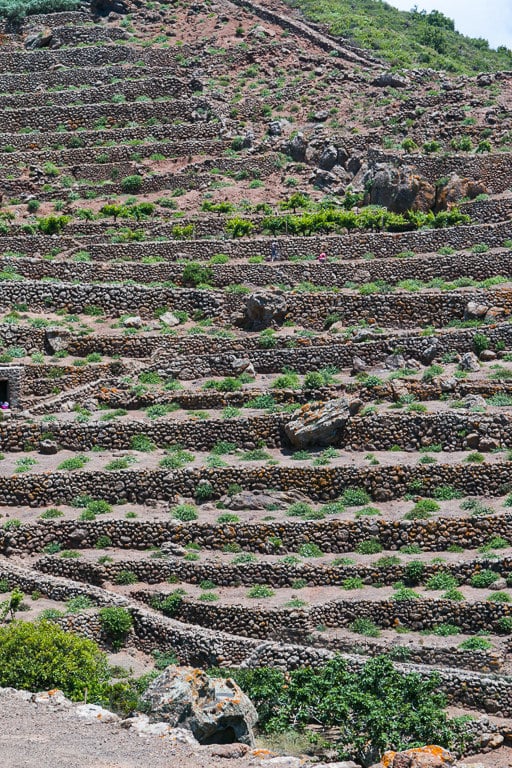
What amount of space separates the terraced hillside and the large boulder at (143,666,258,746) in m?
5.35

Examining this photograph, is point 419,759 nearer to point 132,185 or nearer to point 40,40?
point 132,185

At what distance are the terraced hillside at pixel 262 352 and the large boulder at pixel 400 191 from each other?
13 centimetres

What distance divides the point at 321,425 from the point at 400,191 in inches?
755

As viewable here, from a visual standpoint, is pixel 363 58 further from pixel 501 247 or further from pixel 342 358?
pixel 342 358

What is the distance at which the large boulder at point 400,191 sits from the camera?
5669 centimetres

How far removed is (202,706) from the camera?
86.9 ft

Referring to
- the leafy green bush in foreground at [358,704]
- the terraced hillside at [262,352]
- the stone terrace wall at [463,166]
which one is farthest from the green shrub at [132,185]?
the leafy green bush in foreground at [358,704]

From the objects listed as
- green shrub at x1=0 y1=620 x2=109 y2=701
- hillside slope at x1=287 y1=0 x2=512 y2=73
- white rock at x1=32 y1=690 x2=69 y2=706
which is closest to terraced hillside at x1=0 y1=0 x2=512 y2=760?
hillside slope at x1=287 y1=0 x2=512 y2=73

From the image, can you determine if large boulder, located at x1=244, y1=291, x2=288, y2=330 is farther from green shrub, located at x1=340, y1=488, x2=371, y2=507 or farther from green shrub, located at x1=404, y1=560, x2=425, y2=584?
green shrub, located at x1=404, y1=560, x2=425, y2=584

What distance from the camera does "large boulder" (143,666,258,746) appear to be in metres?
25.9

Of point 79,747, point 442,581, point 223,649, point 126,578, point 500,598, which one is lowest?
point 126,578

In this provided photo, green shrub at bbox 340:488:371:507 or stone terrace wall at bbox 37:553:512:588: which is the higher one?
green shrub at bbox 340:488:371:507

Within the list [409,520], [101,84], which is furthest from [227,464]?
[101,84]

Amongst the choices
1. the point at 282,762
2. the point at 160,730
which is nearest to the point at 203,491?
the point at 160,730
